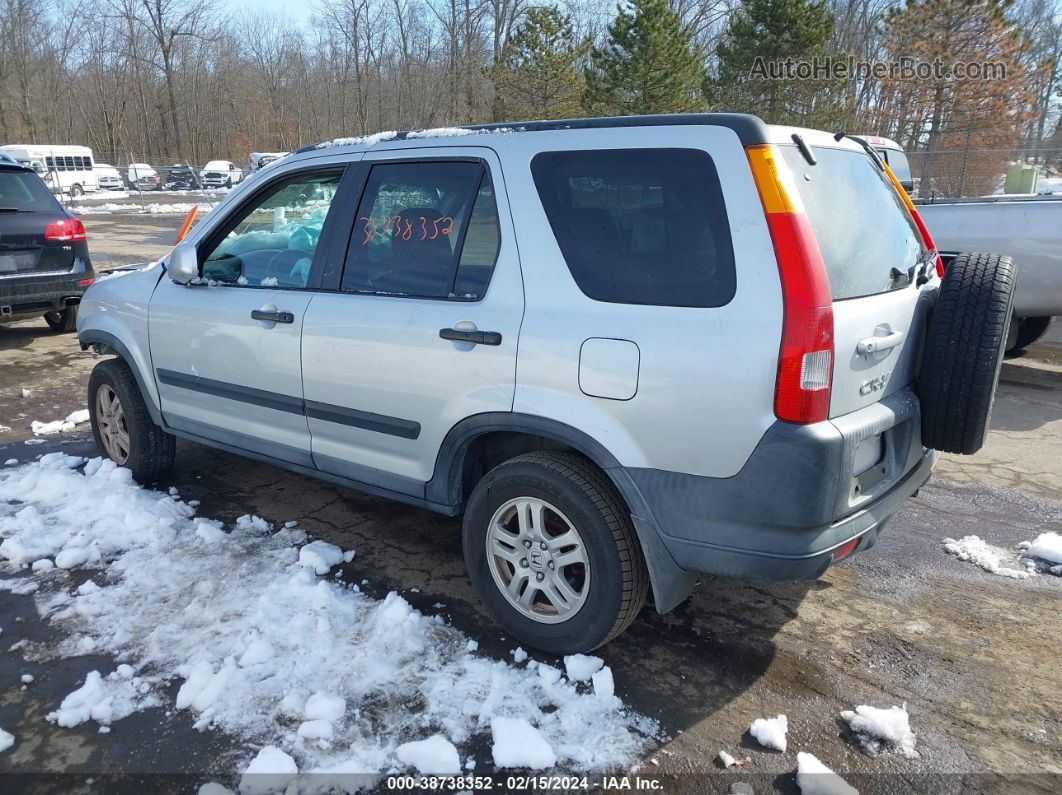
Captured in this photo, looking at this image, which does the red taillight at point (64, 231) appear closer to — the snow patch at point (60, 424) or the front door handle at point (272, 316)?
the snow patch at point (60, 424)

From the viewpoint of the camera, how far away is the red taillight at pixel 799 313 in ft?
7.72

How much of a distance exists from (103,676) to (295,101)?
64.7 meters

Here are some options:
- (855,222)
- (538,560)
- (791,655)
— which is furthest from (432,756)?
(855,222)

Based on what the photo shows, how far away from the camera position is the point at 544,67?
25.6 meters

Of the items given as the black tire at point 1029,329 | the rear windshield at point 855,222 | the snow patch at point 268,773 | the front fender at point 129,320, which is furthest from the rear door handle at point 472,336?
the black tire at point 1029,329

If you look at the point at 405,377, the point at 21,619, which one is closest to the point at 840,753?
the point at 405,377

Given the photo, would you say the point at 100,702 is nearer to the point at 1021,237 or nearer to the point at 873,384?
the point at 873,384

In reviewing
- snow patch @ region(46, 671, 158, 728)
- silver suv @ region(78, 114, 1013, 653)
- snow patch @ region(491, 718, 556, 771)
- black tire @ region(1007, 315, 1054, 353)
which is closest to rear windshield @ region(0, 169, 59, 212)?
silver suv @ region(78, 114, 1013, 653)

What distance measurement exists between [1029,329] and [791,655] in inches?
242

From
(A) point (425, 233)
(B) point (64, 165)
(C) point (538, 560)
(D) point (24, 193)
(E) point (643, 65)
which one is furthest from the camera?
Result: (B) point (64, 165)

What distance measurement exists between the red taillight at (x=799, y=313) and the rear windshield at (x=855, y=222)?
0.12m

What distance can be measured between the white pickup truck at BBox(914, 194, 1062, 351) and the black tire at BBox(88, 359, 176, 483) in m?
6.30

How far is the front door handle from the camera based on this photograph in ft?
11.8

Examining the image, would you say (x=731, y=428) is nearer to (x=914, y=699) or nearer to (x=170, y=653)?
(x=914, y=699)
